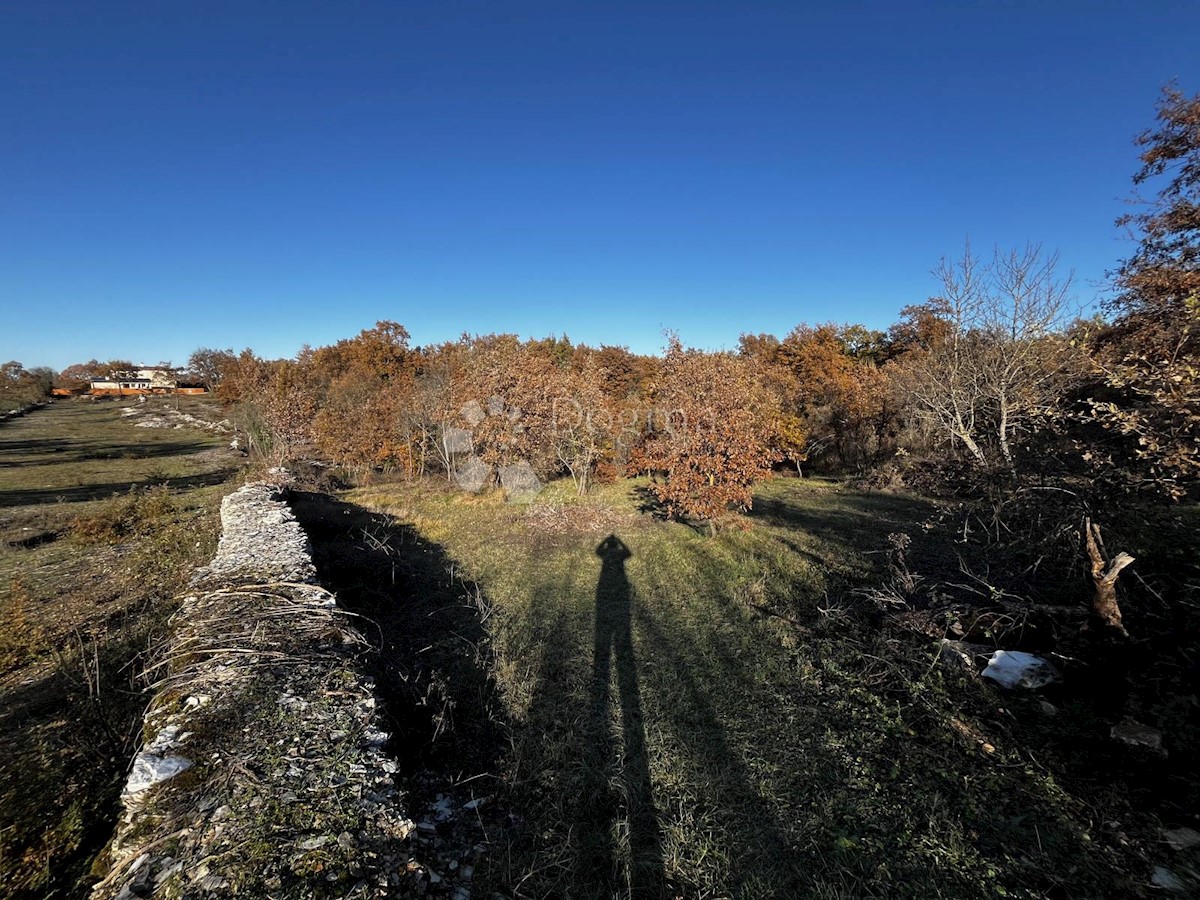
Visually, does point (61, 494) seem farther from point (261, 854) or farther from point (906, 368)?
point (906, 368)

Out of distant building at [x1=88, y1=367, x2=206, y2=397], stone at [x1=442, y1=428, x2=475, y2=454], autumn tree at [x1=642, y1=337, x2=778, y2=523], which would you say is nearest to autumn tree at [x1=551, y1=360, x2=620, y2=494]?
stone at [x1=442, y1=428, x2=475, y2=454]

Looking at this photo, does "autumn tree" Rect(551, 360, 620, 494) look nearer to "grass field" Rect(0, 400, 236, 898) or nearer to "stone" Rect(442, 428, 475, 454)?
"stone" Rect(442, 428, 475, 454)

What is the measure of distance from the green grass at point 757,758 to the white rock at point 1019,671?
29 cm

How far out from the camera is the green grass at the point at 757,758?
2.99 meters

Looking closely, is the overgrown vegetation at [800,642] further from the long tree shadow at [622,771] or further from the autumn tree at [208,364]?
the autumn tree at [208,364]

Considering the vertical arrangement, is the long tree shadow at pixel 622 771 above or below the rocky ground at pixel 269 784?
below

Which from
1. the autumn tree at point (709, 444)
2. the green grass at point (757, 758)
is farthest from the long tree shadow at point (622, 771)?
the autumn tree at point (709, 444)

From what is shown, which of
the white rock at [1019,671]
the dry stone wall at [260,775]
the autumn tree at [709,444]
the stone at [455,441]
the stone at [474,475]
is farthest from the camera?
the stone at [455,441]

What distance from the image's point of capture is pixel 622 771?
401 centimetres

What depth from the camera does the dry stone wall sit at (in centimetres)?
223

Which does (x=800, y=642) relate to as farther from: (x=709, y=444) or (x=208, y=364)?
(x=208, y=364)

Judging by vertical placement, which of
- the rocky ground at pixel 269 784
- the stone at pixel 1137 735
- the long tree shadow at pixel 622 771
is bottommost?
the long tree shadow at pixel 622 771

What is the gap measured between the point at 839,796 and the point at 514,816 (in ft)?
8.29

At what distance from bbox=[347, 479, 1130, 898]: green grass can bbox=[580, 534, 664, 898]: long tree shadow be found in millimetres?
18
